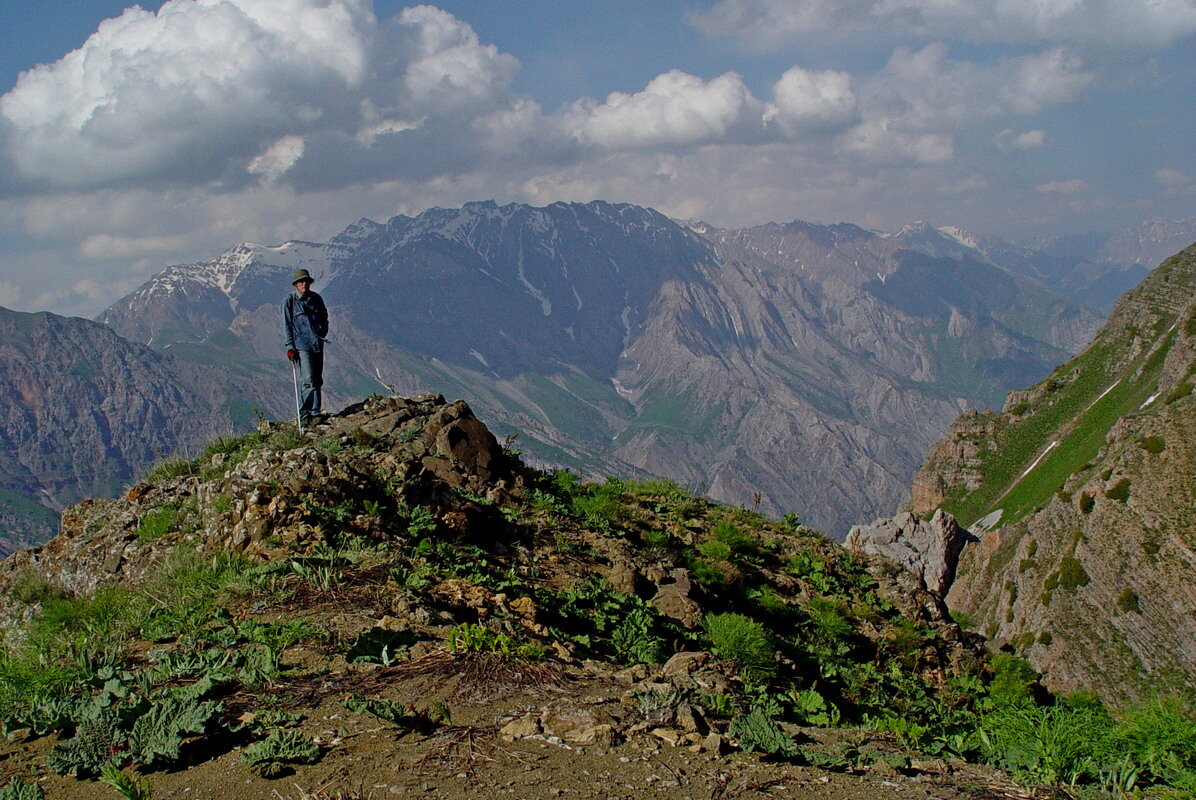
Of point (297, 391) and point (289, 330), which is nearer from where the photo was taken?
point (297, 391)

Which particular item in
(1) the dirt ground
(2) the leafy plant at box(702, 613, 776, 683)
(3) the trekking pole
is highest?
(3) the trekking pole

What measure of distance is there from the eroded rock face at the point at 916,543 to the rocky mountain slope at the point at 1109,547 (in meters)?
7.20

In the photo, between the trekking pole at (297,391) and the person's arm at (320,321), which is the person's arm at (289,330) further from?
the person's arm at (320,321)

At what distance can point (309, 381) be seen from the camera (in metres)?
17.0

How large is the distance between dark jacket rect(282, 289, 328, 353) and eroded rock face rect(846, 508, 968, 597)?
54.0 ft

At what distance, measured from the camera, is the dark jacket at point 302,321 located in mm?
16500

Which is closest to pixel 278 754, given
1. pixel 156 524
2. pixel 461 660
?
pixel 461 660

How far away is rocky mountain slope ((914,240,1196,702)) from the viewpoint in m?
58.5

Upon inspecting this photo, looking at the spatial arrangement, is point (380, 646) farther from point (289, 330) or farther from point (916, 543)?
point (916, 543)

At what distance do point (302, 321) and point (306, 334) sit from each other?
30 centimetres

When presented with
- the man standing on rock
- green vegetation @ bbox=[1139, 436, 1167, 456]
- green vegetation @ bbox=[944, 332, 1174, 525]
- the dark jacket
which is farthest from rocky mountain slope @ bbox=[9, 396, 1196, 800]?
green vegetation @ bbox=[944, 332, 1174, 525]

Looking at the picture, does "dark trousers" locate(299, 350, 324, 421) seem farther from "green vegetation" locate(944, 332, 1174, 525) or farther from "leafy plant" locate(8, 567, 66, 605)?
"green vegetation" locate(944, 332, 1174, 525)

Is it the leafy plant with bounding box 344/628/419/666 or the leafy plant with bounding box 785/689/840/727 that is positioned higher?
A: the leafy plant with bounding box 344/628/419/666

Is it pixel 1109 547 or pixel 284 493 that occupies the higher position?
pixel 284 493
